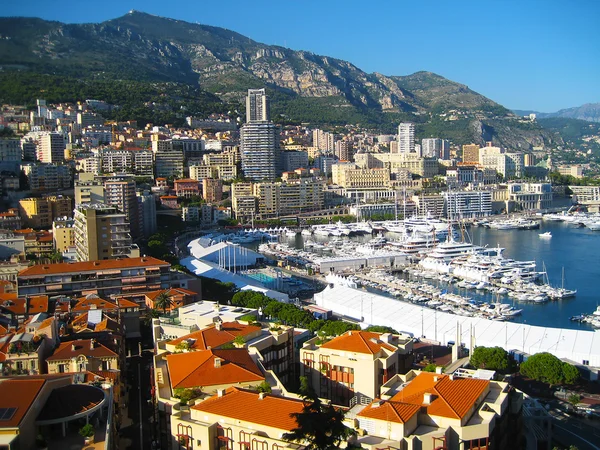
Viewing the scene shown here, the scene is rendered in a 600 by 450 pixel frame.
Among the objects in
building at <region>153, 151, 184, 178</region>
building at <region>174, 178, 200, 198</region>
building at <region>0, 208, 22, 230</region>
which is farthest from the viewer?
building at <region>153, 151, 184, 178</region>

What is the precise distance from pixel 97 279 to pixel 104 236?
3.71 m

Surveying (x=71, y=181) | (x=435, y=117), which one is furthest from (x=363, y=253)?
(x=435, y=117)

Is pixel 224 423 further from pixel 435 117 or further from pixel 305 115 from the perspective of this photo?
pixel 435 117

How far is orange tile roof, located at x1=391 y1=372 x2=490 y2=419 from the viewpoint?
6.68 metres

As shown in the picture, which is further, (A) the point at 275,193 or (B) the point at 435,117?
(B) the point at 435,117

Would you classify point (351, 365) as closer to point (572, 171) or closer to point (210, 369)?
point (210, 369)

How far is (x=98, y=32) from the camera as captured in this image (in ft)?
231

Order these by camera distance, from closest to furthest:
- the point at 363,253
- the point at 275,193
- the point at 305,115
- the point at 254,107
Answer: the point at 363,253 < the point at 275,193 < the point at 254,107 < the point at 305,115

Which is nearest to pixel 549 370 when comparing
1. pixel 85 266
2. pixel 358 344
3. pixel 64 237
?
pixel 358 344

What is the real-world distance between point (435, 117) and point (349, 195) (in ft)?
171

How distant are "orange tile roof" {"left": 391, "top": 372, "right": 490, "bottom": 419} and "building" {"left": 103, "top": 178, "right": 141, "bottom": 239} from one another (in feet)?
68.1

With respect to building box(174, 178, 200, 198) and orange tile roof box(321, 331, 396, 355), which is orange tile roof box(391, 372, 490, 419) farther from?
building box(174, 178, 200, 198)

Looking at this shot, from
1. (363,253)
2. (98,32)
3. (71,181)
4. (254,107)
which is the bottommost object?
(363,253)

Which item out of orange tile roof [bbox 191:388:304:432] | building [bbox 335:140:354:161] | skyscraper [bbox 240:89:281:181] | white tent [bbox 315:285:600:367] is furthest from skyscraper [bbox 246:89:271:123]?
orange tile roof [bbox 191:388:304:432]
